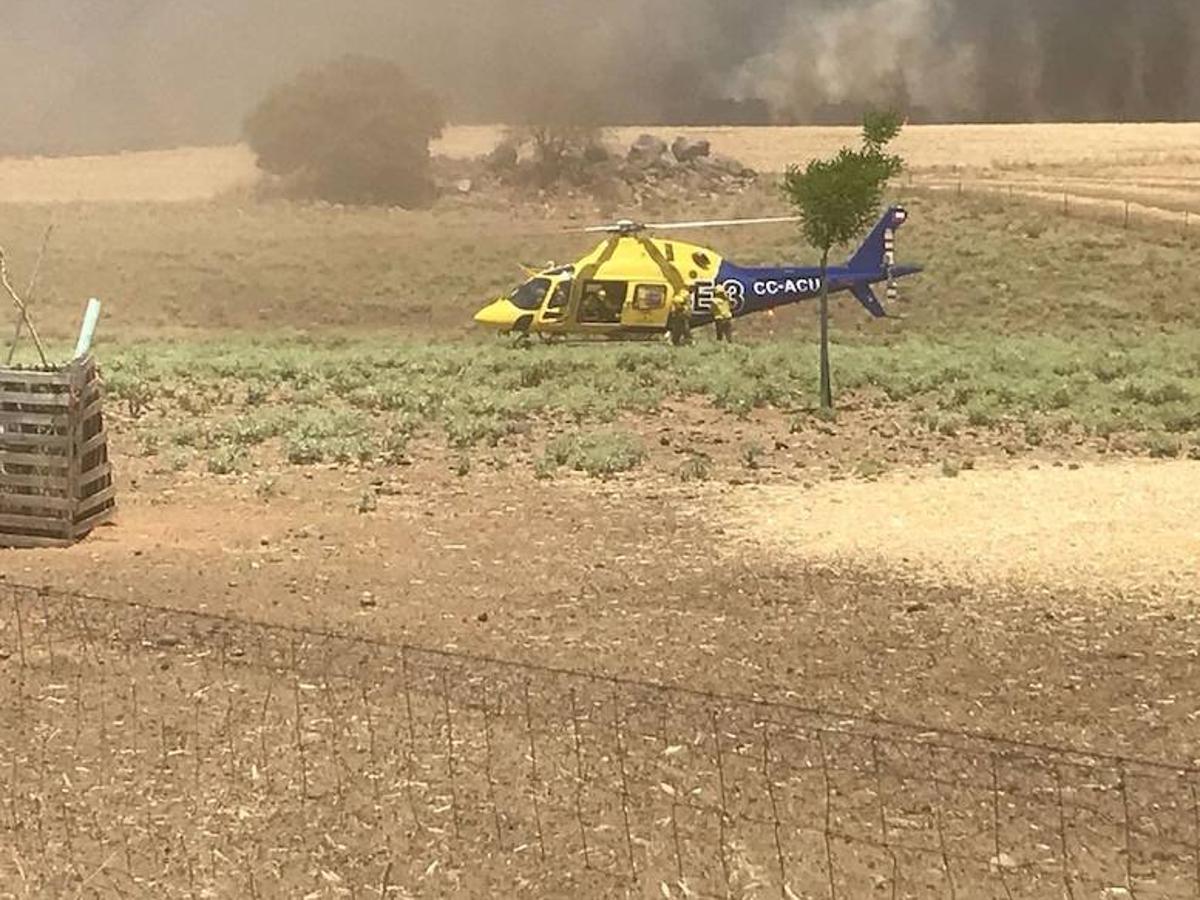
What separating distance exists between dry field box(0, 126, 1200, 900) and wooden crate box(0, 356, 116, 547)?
15.5 inches

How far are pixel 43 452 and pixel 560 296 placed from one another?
15807mm

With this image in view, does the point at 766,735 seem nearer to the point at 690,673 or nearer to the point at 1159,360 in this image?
the point at 690,673

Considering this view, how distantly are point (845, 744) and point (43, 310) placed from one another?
34.2m

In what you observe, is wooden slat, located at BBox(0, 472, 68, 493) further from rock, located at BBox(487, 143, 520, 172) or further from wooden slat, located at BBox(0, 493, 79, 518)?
rock, located at BBox(487, 143, 520, 172)

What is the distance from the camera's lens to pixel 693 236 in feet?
148

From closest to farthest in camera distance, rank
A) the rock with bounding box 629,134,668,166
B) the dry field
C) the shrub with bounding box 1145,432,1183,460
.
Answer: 1. the dry field
2. the shrub with bounding box 1145,432,1183,460
3. the rock with bounding box 629,134,668,166

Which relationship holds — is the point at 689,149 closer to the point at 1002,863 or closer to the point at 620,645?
the point at 620,645

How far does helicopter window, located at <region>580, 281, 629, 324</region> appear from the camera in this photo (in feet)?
82.0

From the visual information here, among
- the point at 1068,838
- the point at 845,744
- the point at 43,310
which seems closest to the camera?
the point at 1068,838

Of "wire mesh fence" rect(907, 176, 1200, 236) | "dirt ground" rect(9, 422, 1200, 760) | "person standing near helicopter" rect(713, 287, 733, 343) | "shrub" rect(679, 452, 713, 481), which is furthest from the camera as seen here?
"wire mesh fence" rect(907, 176, 1200, 236)

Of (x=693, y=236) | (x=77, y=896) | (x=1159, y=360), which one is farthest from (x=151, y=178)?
(x=77, y=896)

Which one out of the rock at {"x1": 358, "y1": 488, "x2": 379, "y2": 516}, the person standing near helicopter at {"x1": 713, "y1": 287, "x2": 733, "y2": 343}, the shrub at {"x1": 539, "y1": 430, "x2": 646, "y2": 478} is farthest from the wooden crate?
the person standing near helicopter at {"x1": 713, "y1": 287, "x2": 733, "y2": 343}

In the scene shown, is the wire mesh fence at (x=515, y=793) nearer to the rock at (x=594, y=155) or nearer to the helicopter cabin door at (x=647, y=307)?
the helicopter cabin door at (x=647, y=307)

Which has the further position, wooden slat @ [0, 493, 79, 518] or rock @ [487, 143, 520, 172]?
rock @ [487, 143, 520, 172]
